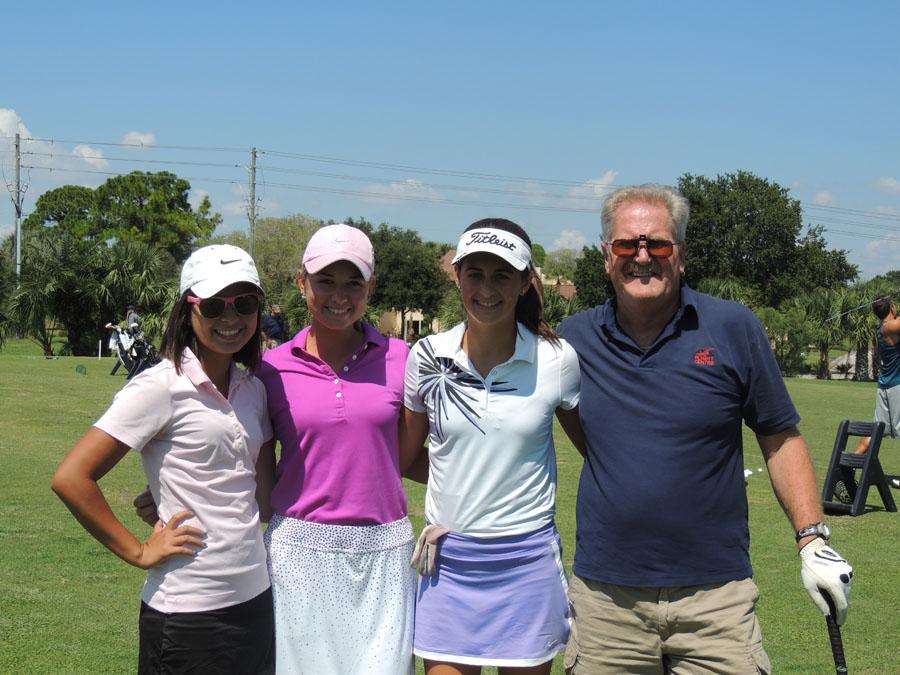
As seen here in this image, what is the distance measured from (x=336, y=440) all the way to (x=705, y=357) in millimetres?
1297

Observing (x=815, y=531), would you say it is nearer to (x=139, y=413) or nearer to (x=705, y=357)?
(x=705, y=357)

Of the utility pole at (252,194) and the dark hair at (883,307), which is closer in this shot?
the dark hair at (883,307)

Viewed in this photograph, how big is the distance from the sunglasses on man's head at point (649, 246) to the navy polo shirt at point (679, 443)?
197mm

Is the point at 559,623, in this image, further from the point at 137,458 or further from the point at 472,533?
the point at 137,458

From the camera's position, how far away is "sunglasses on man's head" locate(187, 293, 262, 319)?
3.32 meters

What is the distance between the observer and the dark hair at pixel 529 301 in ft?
11.7

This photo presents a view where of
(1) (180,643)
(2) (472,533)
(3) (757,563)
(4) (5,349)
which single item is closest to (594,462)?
(2) (472,533)

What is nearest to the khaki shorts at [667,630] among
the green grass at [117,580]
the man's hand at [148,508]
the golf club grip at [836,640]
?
the golf club grip at [836,640]

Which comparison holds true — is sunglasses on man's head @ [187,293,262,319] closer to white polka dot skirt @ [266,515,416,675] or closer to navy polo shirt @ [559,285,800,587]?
white polka dot skirt @ [266,515,416,675]

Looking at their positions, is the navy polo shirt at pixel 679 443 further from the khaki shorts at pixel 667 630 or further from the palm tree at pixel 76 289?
the palm tree at pixel 76 289

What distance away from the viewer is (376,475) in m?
3.55

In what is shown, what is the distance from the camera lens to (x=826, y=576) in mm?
3342

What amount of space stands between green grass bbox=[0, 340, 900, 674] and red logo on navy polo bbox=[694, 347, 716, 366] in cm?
291

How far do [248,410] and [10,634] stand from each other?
3293 millimetres
